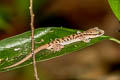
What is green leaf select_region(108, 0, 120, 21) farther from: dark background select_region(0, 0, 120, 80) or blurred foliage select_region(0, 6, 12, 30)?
blurred foliage select_region(0, 6, 12, 30)

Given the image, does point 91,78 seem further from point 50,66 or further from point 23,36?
point 23,36

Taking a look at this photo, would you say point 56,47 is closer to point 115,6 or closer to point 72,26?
point 115,6

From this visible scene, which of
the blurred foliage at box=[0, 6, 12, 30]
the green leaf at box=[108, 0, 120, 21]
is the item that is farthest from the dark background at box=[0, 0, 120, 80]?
the green leaf at box=[108, 0, 120, 21]

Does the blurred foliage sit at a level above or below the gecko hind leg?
above

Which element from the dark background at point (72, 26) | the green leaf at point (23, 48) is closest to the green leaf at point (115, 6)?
the green leaf at point (23, 48)

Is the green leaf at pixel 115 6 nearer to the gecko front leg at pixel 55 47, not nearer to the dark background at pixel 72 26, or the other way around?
the gecko front leg at pixel 55 47

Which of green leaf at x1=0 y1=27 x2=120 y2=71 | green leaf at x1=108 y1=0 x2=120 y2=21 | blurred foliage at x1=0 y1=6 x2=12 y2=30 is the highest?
blurred foliage at x1=0 y1=6 x2=12 y2=30

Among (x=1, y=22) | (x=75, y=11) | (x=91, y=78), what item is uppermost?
(x=75, y=11)

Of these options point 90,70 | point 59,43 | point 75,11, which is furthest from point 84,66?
point 59,43

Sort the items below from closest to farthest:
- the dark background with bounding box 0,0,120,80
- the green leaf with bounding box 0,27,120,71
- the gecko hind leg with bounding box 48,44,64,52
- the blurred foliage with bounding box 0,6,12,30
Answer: the green leaf with bounding box 0,27,120,71 → the gecko hind leg with bounding box 48,44,64,52 → the blurred foliage with bounding box 0,6,12,30 → the dark background with bounding box 0,0,120,80
